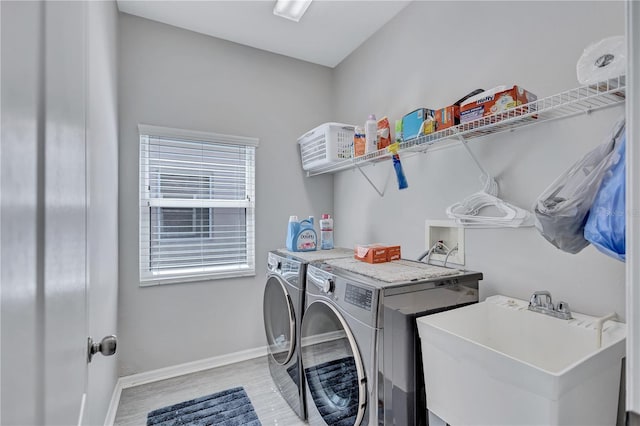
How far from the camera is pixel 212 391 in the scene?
2.15 m

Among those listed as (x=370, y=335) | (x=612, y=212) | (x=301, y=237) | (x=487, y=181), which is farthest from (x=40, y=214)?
(x=301, y=237)

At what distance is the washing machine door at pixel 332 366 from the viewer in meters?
1.23

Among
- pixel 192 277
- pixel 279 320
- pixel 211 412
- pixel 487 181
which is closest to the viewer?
pixel 487 181

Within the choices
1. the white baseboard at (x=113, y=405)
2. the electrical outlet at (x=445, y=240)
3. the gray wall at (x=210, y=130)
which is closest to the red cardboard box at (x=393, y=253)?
the electrical outlet at (x=445, y=240)

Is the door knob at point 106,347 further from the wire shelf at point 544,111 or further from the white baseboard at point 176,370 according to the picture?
the wire shelf at point 544,111

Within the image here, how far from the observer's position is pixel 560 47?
130 cm

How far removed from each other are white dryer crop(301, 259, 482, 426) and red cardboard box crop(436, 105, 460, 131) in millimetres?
731

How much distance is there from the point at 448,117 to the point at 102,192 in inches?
72.9

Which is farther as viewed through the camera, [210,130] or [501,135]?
[210,130]

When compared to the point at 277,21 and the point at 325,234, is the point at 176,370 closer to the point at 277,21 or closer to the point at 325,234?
the point at 325,234

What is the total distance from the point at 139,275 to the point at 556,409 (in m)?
2.49

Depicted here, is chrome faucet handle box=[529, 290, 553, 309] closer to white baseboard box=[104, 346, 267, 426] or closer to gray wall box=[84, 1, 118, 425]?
gray wall box=[84, 1, 118, 425]

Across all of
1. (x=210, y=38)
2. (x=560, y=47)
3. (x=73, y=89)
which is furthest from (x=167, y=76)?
(x=560, y=47)

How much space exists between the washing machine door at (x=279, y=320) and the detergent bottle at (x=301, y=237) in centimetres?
28
